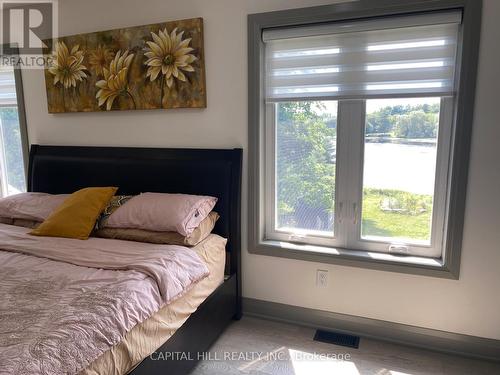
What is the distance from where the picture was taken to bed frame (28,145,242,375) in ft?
6.36

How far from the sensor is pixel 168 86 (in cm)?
237

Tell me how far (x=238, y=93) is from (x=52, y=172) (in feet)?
5.55

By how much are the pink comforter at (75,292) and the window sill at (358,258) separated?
61 cm

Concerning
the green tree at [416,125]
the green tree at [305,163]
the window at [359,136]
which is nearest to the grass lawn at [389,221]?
the window at [359,136]

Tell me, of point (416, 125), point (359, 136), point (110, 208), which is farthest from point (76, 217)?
point (416, 125)

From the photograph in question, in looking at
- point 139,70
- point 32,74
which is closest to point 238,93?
point 139,70

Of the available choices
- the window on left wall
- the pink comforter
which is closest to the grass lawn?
the pink comforter

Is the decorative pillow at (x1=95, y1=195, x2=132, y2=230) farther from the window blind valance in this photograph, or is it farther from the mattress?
the window blind valance

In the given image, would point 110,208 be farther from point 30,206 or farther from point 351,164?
point 351,164

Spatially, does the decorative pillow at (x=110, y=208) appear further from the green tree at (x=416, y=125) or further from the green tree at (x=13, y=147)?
the green tree at (x=416, y=125)

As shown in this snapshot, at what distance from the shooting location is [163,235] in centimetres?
201

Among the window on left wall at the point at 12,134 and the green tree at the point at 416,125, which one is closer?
the green tree at the point at 416,125

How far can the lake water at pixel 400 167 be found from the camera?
2.02 m

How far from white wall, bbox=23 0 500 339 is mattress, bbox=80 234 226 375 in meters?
0.38
